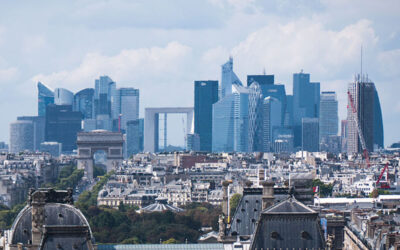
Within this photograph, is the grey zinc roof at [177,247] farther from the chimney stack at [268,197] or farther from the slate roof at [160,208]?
the slate roof at [160,208]

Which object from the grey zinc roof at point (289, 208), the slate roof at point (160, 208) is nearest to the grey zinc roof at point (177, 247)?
the grey zinc roof at point (289, 208)

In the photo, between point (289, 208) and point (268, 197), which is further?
point (268, 197)

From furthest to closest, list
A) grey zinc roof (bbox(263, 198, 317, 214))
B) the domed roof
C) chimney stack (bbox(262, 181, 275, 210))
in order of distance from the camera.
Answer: chimney stack (bbox(262, 181, 275, 210)) → grey zinc roof (bbox(263, 198, 317, 214)) → the domed roof

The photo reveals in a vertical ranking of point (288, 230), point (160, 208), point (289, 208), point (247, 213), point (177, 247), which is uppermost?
point (160, 208)

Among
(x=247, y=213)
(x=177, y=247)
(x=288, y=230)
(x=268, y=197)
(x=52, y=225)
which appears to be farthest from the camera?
(x=247, y=213)

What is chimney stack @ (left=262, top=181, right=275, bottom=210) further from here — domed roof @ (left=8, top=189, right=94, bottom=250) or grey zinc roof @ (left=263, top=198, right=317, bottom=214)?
domed roof @ (left=8, top=189, right=94, bottom=250)

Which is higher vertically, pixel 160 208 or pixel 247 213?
pixel 160 208

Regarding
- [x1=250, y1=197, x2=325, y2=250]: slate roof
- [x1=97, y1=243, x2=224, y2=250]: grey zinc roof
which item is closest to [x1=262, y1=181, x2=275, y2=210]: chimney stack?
[x1=97, y1=243, x2=224, y2=250]: grey zinc roof

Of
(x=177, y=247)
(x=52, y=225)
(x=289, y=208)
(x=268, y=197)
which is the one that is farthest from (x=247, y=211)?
(x=52, y=225)

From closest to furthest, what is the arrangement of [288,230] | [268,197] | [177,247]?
1. [288,230]
2. [268,197]
3. [177,247]

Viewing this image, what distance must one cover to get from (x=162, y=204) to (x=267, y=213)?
403ft

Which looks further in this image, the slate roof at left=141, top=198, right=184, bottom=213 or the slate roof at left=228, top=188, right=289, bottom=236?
the slate roof at left=141, top=198, right=184, bottom=213

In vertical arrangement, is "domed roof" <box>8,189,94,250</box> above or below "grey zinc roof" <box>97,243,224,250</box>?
above

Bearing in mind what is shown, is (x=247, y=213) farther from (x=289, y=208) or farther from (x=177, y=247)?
(x=289, y=208)
